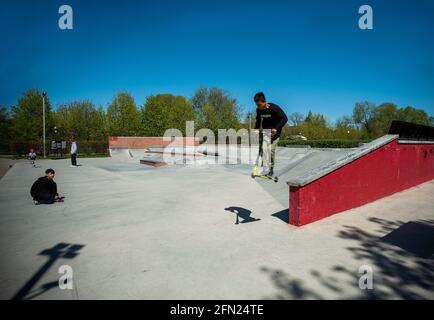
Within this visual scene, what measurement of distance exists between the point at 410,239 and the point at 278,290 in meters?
3.27

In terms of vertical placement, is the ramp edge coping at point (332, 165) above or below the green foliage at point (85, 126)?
below

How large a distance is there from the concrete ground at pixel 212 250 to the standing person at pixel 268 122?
1.63 metres

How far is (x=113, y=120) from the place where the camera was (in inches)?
1860

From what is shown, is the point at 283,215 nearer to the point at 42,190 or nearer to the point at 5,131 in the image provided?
the point at 42,190

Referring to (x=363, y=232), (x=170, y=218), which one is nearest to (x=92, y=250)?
(x=170, y=218)

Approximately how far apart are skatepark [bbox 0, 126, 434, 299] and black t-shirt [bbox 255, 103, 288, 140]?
1282 millimetres

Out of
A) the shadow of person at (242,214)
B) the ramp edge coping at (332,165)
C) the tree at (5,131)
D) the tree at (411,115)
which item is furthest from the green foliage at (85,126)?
the tree at (411,115)

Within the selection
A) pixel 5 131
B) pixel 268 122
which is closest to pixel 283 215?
pixel 268 122

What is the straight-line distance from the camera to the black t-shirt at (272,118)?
241 inches

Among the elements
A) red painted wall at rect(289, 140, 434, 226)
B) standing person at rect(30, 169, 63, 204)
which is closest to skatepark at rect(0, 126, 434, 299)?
red painted wall at rect(289, 140, 434, 226)

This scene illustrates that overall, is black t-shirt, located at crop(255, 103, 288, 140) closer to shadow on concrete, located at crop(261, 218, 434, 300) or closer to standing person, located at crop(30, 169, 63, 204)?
shadow on concrete, located at crop(261, 218, 434, 300)

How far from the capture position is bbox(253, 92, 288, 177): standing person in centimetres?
611

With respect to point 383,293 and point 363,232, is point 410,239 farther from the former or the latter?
point 383,293

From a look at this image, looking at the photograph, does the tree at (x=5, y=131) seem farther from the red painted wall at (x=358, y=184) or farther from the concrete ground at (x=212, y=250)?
the red painted wall at (x=358, y=184)
